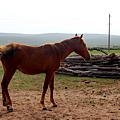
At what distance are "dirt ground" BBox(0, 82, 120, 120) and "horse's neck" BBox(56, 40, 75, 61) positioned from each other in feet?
4.24

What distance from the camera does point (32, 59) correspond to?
640 centimetres

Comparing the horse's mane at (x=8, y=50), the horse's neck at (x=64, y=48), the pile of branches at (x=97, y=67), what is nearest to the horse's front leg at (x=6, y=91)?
the horse's mane at (x=8, y=50)

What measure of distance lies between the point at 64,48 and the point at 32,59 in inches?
39.5

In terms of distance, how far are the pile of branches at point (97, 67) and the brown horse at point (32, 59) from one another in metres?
6.14

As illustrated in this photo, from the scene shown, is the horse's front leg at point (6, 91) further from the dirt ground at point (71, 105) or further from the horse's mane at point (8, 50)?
the horse's mane at point (8, 50)

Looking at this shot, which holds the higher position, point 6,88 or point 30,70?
point 30,70

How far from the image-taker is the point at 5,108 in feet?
21.2

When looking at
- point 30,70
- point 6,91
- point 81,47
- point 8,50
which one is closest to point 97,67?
point 81,47

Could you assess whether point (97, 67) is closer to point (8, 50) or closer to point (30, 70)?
point (30, 70)

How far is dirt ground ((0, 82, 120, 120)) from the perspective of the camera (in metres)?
5.79

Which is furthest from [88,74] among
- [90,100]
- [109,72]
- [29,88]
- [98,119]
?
[98,119]

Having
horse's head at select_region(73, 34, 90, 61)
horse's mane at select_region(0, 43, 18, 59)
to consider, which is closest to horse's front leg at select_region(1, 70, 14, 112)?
horse's mane at select_region(0, 43, 18, 59)

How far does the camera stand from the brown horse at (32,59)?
614 centimetres

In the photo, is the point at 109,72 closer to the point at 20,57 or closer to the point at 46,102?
the point at 46,102
